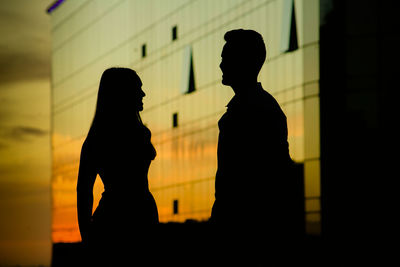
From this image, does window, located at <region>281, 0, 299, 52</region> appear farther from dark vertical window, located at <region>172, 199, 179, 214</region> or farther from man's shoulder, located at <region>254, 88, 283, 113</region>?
man's shoulder, located at <region>254, 88, 283, 113</region>

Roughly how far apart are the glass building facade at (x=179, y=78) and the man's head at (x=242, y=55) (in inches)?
1051

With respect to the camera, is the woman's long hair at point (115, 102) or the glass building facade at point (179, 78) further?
the glass building facade at point (179, 78)

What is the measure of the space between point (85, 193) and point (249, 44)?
4.64ft

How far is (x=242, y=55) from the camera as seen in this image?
4863 millimetres

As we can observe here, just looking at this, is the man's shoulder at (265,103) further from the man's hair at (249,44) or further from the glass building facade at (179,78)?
the glass building facade at (179,78)

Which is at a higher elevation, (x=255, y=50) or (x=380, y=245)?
(x=255, y=50)

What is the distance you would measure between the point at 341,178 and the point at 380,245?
109 inches

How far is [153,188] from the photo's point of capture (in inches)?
1891

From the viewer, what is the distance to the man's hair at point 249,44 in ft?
15.8

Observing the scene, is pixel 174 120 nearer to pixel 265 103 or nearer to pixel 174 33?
pixel 174 33

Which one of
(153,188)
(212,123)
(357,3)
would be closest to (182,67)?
(212,123)

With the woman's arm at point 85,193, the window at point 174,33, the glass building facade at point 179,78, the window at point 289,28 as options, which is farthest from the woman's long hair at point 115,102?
the window at point 174,33

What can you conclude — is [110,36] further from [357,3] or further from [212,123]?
[357,3]

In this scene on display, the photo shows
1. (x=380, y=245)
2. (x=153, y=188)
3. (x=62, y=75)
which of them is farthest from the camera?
(x=62, y=75)
